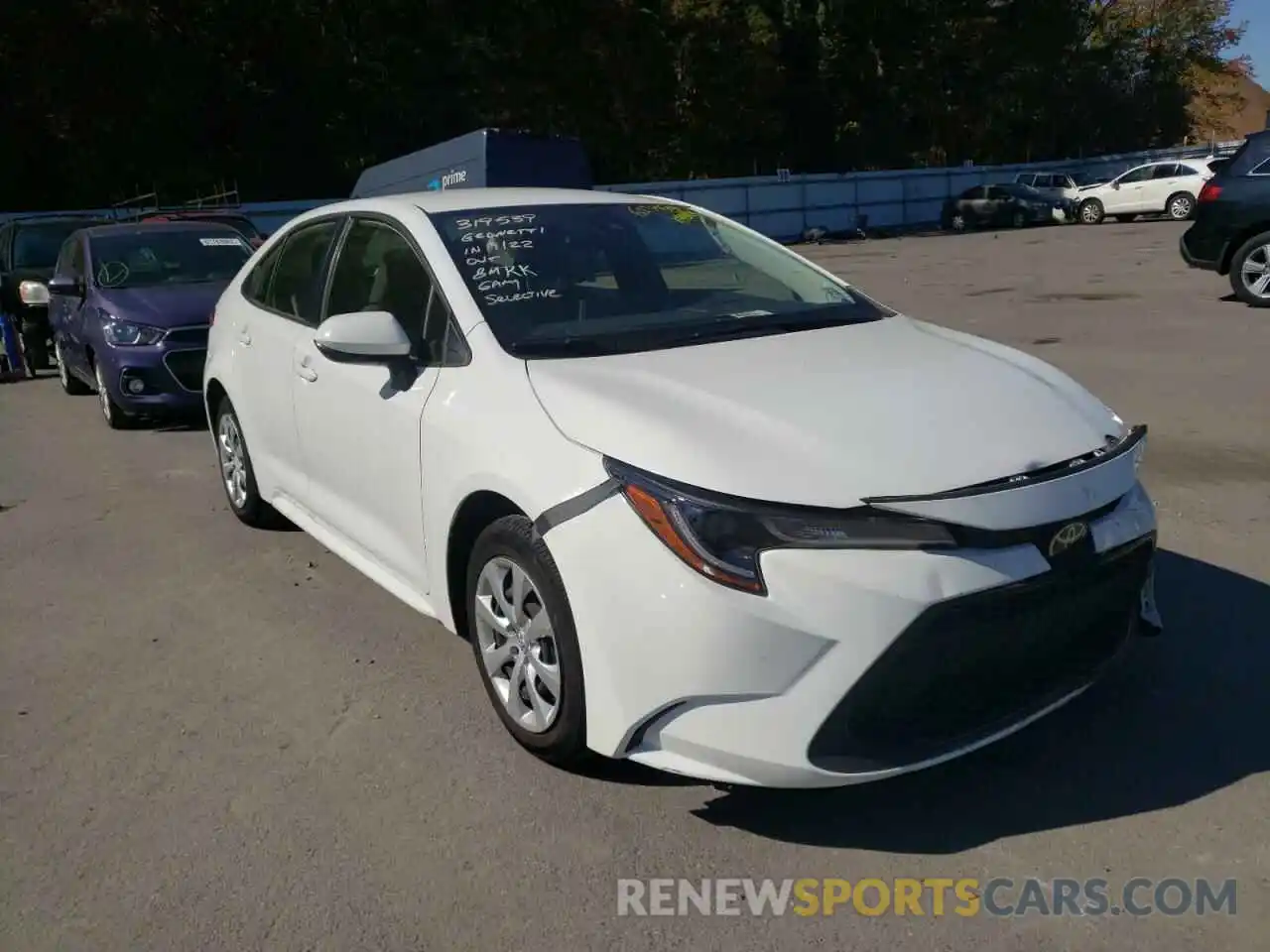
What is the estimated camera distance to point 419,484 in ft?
12.6

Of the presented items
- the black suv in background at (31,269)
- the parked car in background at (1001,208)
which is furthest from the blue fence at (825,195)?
the black suv in background at (31,269)

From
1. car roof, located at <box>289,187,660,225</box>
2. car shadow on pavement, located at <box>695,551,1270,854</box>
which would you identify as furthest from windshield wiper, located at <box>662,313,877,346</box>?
car shadow on pavement, located at <box>695,551,1270,854</box>

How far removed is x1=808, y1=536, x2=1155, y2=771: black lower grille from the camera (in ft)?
9.39

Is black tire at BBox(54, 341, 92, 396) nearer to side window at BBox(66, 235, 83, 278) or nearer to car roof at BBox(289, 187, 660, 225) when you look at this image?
side window at BBox(66, 235, 83, 278)

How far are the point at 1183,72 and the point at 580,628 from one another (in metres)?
69.9

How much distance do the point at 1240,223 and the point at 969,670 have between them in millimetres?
11049

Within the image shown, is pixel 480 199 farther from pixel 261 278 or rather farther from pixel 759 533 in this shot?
pixel 759 533

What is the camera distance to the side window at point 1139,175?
31.7 meters

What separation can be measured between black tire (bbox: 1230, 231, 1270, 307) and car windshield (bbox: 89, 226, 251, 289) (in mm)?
9726

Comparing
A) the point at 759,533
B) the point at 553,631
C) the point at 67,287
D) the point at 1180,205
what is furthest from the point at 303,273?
the point at 1180,205

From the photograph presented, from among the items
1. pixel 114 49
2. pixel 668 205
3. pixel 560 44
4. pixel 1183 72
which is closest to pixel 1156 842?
pixel 668 205

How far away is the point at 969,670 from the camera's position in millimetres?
2971

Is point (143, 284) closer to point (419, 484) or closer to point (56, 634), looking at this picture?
point (56, 634)

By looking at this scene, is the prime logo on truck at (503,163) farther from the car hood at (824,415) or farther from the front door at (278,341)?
the car hood at (824,415)
